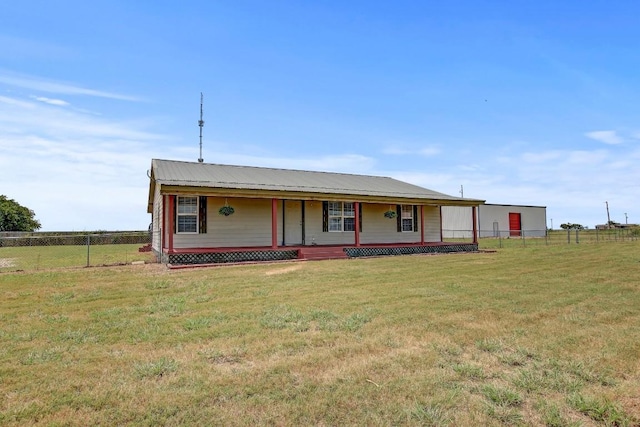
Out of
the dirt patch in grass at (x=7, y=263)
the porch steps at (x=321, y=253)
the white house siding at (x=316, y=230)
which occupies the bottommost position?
the dirt patch in grass at (x=7, y=263)

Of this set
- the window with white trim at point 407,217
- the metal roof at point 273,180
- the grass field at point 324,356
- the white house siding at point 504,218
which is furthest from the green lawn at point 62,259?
the white house siding at point 504,218

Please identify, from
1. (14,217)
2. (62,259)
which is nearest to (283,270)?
(62,259)

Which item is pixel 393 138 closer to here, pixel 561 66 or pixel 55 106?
pixel 561 66

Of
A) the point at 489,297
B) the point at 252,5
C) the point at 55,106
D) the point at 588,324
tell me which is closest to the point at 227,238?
the point at 55,106

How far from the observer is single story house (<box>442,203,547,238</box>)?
34.3m

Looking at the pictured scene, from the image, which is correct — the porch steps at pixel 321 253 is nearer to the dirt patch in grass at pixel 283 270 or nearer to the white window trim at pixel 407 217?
the dirt patch in grass at pixel 283 270

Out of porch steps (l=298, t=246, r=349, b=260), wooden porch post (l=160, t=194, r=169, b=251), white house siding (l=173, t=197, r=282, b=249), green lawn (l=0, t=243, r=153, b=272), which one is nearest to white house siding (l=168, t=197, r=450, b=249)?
white house siding (l=173, t=197, r=282, b=249)

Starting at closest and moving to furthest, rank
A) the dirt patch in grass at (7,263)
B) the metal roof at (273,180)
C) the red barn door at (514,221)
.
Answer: the dirt patch in grass at (7,263) → the metal roof at (273,180) → the red barn door at (514,221)

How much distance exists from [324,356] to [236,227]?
1279 centimetres

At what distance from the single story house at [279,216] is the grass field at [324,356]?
6.65 meters

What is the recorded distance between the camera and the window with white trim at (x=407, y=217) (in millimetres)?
20031

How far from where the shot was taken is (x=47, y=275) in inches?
419

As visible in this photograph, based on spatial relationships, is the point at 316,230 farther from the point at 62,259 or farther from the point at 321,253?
the point at 62,259

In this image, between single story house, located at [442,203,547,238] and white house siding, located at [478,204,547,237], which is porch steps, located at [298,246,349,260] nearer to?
single story house, located at [442,203,547,238]
